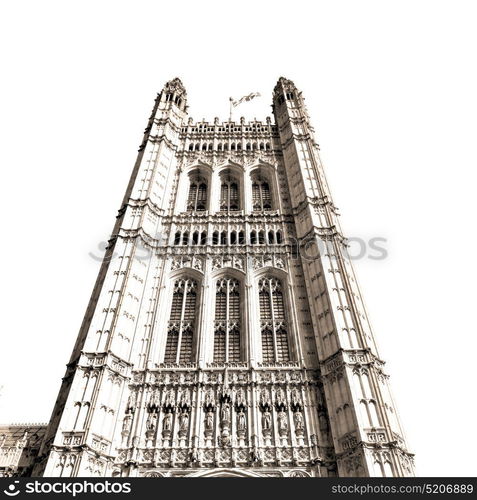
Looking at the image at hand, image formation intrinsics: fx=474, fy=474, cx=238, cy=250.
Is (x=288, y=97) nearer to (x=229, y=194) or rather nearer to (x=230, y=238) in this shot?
(x=229, y=194)

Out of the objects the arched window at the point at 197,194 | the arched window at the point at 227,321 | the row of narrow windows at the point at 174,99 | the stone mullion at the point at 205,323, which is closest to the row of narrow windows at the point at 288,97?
the row of narrow windows at the point at 174,99

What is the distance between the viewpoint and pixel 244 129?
3369 cm

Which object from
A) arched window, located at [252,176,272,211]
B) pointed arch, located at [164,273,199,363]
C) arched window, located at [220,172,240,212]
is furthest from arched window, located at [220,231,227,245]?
arched window, located at [252,176,272,211]

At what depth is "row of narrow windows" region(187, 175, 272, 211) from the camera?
27766mm

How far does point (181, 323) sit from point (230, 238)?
5926mm

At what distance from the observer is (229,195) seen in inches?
1129

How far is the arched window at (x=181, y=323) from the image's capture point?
1916 centimetres

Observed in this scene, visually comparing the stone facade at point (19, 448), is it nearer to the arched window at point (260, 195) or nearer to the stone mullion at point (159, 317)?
Answer: the stone mullion at point (159, 317)

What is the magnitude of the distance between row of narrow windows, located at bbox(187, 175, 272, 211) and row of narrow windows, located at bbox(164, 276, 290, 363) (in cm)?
651

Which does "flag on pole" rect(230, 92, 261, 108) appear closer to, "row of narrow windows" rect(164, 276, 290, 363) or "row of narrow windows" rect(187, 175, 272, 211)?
"row of narrow windows" rect(187, 175, 272, 211)
